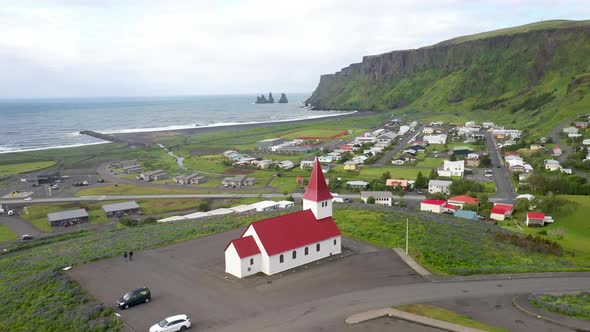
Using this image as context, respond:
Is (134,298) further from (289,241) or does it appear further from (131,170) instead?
(131,170)

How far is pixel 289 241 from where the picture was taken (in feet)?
105

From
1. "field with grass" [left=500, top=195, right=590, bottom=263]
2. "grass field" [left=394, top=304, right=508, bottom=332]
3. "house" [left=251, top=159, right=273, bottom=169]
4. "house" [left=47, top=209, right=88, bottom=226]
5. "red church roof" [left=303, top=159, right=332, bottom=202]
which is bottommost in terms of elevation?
"house" [left=47, top=209, right=88, bottom=226]

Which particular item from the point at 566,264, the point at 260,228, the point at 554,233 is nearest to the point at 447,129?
the point at 554,233

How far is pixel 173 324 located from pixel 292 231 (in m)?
12.4

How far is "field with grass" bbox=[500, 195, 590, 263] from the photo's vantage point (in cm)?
4557

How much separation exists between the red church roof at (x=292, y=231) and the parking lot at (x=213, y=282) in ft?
6.44

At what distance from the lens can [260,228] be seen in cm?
3153

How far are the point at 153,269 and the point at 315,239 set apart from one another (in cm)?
1254

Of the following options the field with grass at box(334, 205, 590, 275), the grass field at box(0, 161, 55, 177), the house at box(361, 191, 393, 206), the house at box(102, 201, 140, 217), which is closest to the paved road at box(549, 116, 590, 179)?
the house at box(361, 191, 393, 206)

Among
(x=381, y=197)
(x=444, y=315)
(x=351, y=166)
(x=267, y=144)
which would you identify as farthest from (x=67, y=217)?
(x=267, y=144)

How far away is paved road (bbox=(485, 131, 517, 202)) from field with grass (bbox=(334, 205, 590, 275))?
23148 mm

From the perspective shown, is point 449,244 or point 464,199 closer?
point 449,244

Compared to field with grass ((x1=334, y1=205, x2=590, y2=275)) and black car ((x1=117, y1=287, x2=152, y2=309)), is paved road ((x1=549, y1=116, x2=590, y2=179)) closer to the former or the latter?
field with grass ((x1=334, y1=205, x2=590, y2=275))

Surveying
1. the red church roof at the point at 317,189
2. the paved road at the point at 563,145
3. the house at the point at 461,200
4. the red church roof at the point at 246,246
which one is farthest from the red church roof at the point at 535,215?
the red church roof at the point at 246,246
